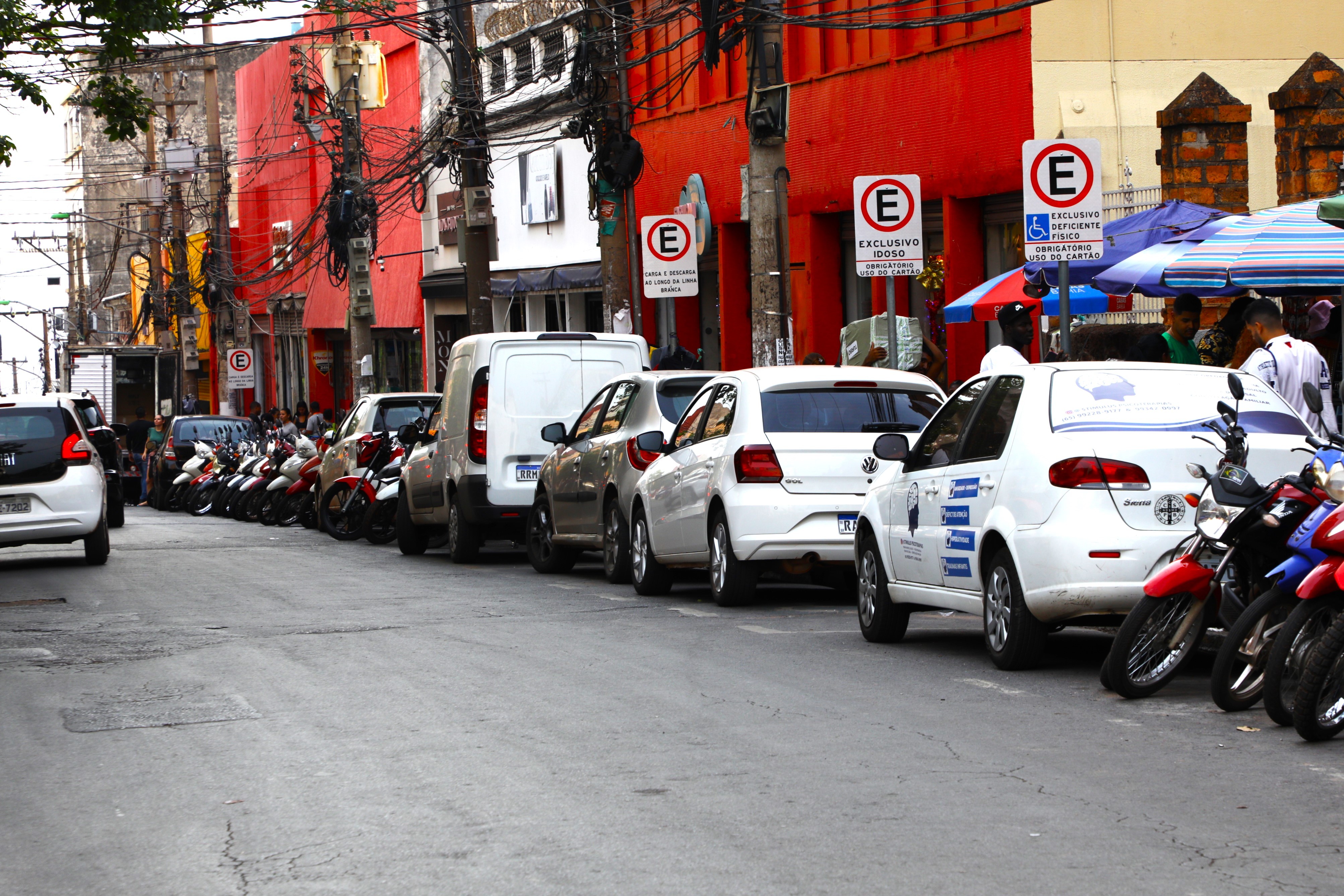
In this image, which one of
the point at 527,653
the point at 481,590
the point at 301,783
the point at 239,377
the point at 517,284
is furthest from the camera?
the point at 239,377

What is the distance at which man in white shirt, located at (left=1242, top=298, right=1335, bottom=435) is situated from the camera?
40.9 feet

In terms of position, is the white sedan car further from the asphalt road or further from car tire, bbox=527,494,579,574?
car tire, bbox=527,494,579,574

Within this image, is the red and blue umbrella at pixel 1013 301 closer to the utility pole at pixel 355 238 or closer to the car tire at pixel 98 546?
the car tire at pixel 98 546

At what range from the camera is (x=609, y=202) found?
944 inches

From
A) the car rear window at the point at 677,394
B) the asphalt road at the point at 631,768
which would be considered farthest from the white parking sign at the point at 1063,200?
the asphalt road at the point at 631,768

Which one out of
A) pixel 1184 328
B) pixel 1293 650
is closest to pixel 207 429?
pixel 1184 328

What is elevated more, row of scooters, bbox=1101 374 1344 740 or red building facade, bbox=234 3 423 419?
red building facade, bbox=234 3 423 419

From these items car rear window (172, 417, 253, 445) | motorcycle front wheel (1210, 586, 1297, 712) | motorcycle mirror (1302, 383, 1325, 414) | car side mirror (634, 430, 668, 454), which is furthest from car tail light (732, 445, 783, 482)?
car rear window (172, 417, 253, 445)

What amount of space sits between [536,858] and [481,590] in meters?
9.57

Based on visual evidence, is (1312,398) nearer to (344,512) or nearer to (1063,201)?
(1063,201)

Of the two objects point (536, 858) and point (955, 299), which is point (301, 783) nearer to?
point (536, 858)

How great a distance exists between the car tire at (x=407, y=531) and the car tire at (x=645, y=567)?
584 centimetres

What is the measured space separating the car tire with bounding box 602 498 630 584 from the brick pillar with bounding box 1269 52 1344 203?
261 inches

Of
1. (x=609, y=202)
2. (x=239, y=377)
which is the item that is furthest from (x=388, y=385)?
(x=609, y=202)
